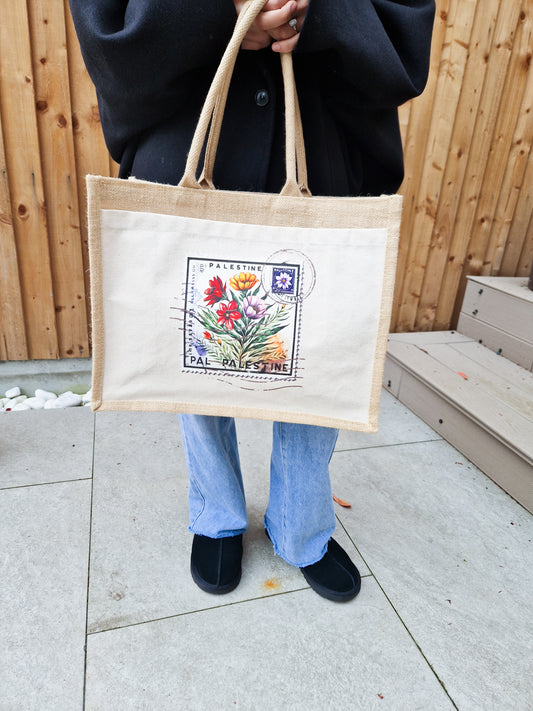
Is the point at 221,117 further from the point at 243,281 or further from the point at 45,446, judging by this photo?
the point at 45,446

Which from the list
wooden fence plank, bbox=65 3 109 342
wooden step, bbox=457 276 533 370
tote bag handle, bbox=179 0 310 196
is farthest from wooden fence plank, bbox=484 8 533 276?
tote bag handle, bbox=179 0 310 196

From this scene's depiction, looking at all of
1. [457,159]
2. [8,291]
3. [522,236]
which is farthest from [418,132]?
[8,291]

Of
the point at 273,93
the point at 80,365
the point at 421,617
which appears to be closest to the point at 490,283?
the point at 421,617

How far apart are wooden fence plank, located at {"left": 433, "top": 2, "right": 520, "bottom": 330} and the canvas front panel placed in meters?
2.06

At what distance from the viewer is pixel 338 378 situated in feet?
2.79

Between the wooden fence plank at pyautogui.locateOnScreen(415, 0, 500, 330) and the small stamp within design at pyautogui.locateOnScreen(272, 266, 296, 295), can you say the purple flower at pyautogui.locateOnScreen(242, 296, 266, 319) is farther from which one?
the wooden fence plank at pyautogui.locateOnScreen(415, 0, 500, 330)

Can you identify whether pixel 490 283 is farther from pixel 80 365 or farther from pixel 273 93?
pixel 80 365

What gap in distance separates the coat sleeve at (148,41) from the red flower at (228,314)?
374 millimetres

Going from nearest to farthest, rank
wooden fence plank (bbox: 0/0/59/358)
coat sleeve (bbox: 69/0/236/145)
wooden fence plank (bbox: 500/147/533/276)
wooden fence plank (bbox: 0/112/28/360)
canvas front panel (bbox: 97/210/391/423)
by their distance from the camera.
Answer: coat sleeve (bbox: 69/0/236/145)
canvas front panel (bbox: 97/210/391/423)
wooden fence plank (bbox: 0/0/59/358)
wooden fence plank (bbox: 0/112/28/360)
wooden fence plank (bbox: 500/147/533/276)

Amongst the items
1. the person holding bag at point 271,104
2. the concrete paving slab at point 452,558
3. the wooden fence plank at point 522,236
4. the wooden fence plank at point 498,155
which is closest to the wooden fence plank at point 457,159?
the wooden fence plank at point 498,155

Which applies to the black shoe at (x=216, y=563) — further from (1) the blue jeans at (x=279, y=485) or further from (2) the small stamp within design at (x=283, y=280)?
(2) the small stamp within design at (x=283, y=280)

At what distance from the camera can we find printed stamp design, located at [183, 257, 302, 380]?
797mm

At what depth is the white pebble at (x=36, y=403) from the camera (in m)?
2.08

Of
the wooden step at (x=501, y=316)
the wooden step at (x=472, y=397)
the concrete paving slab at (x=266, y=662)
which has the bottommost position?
the concrete paving slab at (x=266, y=662)
